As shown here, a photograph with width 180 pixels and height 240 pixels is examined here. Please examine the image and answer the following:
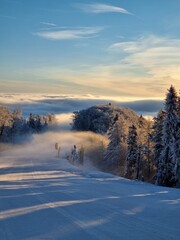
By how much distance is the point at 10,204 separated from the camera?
12.4 metres

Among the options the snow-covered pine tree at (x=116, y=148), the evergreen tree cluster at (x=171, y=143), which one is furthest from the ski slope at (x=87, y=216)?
the snow-covered pine tree at (x=116, y=148)

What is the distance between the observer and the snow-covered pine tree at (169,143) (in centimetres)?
3831

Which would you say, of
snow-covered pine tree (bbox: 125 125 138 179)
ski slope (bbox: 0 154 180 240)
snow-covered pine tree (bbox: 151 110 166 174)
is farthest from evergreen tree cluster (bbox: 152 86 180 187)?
ski slope (bbox: 0 154 180 240)

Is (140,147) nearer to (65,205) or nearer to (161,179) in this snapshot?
(161,179)

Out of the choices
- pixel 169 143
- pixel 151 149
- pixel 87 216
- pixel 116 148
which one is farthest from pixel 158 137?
pixel 87 216

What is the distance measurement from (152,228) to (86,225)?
62.6 inches

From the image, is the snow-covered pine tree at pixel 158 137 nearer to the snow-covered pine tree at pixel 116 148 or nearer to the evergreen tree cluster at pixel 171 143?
the evergreen tree cluster at pixel 171 143

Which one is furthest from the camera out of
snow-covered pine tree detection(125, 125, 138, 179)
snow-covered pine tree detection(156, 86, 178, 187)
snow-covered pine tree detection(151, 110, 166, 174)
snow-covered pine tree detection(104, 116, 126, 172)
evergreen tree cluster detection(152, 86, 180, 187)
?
snow-covered pine tree detection(104, 116, 126, 172)

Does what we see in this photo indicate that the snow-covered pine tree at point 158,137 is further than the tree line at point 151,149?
Yes

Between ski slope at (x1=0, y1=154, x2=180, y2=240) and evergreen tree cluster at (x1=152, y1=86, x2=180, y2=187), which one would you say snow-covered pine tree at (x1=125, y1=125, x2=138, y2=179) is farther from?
ski slope at (x1=0, y1=154, x2=180, y2=240)

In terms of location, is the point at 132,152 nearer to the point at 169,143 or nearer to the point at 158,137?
the point at 158,137

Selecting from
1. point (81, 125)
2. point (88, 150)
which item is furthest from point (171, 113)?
point (81, 125)

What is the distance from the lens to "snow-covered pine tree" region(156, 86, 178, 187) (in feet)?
126

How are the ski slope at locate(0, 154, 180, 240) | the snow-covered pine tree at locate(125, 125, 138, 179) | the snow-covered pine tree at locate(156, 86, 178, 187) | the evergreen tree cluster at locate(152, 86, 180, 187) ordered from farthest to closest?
the snow-covered pine tree at locate(125, 125, 138, 179) → the snow-covered pine tree at locate(156, 86, 178, 187) → the evergreen tree cluster at locate(152, 86, 180, 187) → the ski slope at locate(0, 154, 180, 240)
